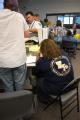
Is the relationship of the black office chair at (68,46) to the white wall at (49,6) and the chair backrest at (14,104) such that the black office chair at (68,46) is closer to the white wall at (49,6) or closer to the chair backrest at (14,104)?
the white wall at (49,6)

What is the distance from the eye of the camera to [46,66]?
2395 mm

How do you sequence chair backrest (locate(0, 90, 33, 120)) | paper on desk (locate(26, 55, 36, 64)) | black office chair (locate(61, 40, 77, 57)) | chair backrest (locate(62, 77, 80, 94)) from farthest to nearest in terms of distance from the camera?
black office chair (locate(61, 40, 77, 57))
paper on desk (locate(26, 55, 36, 64))
chair backrest (locate(62, 77, 80, 94))
chair backrest (locate(0, 90, 33, 120))

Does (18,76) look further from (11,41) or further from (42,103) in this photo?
(42,103)

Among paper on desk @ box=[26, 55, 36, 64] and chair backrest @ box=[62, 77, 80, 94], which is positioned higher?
paper on desk @ box=[26, 55, 36, 64]

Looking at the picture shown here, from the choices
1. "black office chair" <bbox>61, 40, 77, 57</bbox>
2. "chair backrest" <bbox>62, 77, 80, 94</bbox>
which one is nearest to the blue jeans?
"chair backrest" <bbox>62, 77, 80, 94</bbox>

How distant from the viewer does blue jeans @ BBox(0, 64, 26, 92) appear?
218cm

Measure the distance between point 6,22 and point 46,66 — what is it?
71 centimetres

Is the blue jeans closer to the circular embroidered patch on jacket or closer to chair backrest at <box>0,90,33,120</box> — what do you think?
the circular embroidered patch on jacket

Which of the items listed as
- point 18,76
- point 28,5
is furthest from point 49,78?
point 28,5

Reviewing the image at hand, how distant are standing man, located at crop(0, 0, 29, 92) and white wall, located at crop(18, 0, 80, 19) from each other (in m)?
7.77

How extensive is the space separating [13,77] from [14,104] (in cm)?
89

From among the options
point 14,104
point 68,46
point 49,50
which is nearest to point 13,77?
point 49,50

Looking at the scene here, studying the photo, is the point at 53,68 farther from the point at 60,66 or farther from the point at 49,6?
the point at 49,6

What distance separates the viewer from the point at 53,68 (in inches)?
92.7
